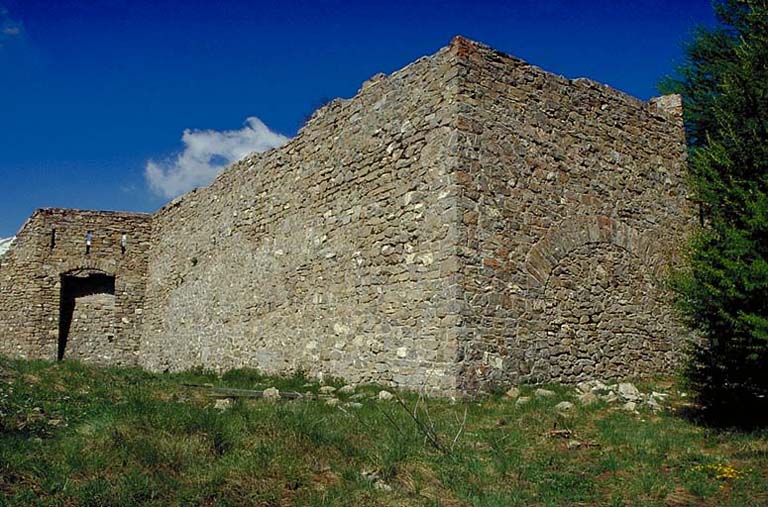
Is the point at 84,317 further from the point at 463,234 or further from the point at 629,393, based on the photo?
the point at 629,393

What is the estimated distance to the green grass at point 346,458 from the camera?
16.3 feet

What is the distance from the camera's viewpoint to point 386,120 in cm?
1049

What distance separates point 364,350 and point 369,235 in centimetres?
173

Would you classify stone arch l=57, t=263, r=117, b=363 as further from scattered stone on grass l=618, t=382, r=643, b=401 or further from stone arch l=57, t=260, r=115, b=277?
scattered stone on grass l=618, t=382, r=643, b=401

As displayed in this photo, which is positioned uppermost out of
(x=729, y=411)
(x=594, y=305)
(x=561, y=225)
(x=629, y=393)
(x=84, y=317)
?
(x=561, y=225)

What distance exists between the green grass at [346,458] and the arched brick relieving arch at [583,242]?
2598 millimetres

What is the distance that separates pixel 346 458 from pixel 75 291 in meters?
16.7

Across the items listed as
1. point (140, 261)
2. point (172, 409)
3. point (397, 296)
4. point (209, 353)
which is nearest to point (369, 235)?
point (397, 296)

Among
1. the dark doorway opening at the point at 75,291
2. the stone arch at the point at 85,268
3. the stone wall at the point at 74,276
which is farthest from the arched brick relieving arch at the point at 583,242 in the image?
the dark doorway opening at the point at 75,291

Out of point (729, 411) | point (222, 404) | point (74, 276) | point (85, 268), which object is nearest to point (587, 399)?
point (729, 411)

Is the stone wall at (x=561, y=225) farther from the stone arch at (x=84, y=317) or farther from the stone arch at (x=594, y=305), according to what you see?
the stone arch at (x=84, y=317)

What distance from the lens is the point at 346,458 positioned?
573cm

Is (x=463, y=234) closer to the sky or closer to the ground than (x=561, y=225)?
closer to the ground

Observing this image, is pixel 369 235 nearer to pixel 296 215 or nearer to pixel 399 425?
pixel 296 215
